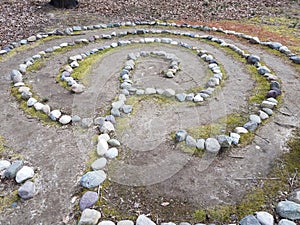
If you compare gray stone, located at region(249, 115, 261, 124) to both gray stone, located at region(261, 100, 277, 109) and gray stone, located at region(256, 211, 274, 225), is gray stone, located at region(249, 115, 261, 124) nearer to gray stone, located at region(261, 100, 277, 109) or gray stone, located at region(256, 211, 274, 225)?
gray stone, located at region(261, 100, 277, 109)

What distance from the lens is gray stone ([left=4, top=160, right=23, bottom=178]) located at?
3.72 meters

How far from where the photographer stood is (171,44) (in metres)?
7.85

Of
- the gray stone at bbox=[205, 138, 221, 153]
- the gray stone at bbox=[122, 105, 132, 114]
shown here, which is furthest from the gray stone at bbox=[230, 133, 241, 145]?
the gray stone at bbox=[122, 105, 132, 114]

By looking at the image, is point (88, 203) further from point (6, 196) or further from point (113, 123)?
point (113, 123)

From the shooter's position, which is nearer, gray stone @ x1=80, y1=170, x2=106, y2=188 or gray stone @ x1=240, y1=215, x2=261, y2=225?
gray stone @ x1=240, y1=215, x2=261, y2=225

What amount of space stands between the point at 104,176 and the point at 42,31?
6.58m

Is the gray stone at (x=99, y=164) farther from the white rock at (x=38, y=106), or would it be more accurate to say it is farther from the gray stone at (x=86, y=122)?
the white rock at (x=38, y=106)

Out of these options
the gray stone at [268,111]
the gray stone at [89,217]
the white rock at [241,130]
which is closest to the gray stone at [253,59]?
the gray stone at [268,111]

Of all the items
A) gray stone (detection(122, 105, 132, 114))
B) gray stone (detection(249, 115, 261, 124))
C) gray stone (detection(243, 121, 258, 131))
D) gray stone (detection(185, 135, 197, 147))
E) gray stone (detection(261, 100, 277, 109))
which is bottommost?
gray stone (detection(122, 105, 132, 114))

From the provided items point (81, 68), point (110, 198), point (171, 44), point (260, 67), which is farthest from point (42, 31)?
point (110, 198)

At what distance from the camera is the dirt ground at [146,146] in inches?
132

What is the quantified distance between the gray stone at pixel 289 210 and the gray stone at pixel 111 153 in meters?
2.06

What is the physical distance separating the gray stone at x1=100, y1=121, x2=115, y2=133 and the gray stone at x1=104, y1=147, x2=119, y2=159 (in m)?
0.48

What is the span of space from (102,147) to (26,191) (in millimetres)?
1116
